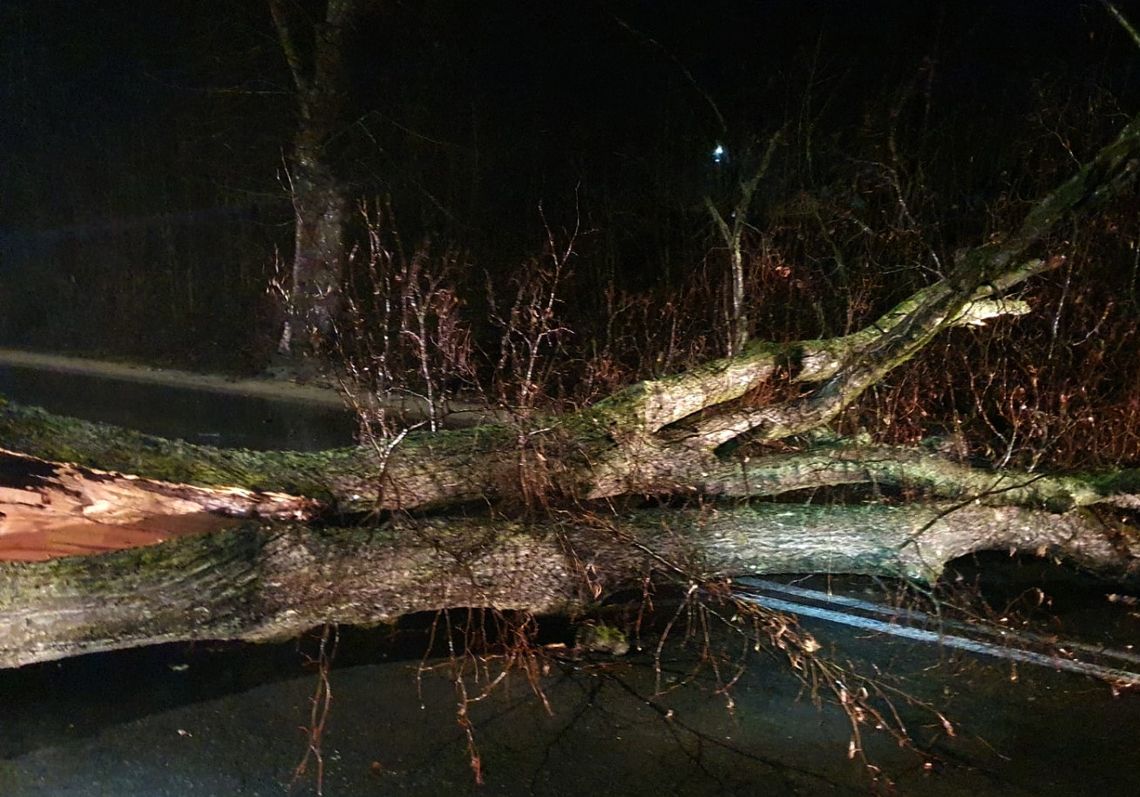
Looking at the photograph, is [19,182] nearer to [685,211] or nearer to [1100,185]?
[685,211]

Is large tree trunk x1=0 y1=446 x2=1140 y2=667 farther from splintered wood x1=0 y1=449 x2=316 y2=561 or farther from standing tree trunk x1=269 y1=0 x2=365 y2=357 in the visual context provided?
standing tree trunk x1=269 y1=0 x2=365 y2=357

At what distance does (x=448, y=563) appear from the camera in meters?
4.75

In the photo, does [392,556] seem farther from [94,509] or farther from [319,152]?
[319,152]

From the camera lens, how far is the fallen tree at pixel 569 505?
438 cm

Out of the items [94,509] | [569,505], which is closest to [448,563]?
[569,505]

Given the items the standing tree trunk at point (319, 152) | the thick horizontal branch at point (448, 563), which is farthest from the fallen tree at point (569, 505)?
the standing tree trunk at point (319, 152)

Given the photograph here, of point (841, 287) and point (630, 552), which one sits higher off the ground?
point (841, 287)

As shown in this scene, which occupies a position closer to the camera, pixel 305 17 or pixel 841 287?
pixel 841 287

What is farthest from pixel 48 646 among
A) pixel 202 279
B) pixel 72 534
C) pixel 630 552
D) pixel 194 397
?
pixel 202 279

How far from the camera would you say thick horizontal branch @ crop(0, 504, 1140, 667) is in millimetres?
4207

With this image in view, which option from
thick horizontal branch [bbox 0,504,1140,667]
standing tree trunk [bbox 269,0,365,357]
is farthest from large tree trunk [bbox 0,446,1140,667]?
standing tree trunk [bbox 269,0,365,357]

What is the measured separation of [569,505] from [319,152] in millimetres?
10279

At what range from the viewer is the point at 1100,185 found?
613cm

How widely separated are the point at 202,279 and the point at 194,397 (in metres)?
8.26
